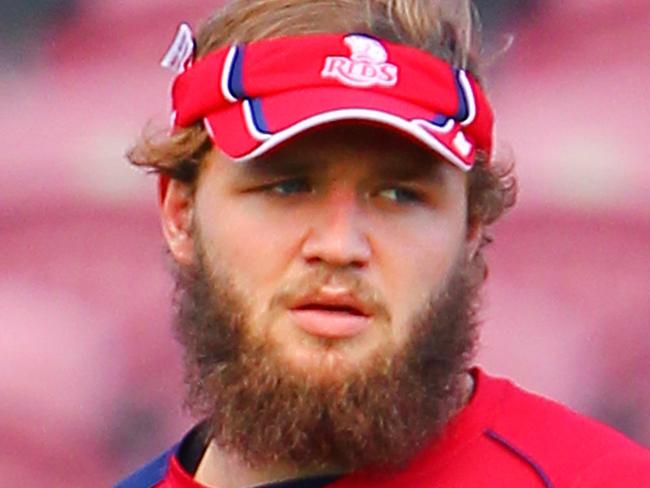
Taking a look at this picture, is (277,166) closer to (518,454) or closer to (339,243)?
(339,243)

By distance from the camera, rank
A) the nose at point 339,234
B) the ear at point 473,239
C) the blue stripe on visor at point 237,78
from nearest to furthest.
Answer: the nose at point 339,234, the blue stripe on visor at point 237,78, the ear at point 473,239

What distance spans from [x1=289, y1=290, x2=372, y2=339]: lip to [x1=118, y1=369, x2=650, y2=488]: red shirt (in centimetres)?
17

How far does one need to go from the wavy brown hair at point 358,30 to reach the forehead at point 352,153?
138 mm

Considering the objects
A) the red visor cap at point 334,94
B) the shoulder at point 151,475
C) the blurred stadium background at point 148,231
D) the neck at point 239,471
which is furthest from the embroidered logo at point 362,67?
the blurred stadium background at point 148,231

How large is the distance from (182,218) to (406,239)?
33cm

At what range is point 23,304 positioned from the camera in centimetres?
340

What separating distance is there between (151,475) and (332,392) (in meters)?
0.41

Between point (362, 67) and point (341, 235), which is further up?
point (362, 67)

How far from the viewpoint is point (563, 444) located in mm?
2000

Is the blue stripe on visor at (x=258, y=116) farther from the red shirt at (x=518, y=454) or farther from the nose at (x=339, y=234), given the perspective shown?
the red shirt at (x=518, y=454)

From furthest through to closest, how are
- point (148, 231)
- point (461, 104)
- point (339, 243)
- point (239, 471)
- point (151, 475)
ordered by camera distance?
1. point (148, 231)
2. point (151, 475)
3. point (239, 471)
4. point (461, 104)
5. point (339, 243)

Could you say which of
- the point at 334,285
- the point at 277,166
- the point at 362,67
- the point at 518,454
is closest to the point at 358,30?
the point at 362,67

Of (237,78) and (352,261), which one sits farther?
(237,78)

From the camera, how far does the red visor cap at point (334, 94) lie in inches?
76.9
